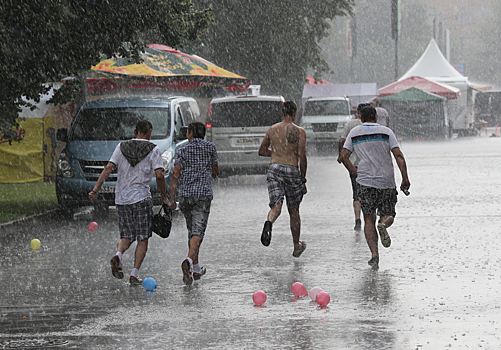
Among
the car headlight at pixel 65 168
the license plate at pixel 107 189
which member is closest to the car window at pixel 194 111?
the car headlight at pixel 65 168

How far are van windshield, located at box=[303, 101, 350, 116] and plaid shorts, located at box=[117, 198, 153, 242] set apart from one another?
27816 millimetres

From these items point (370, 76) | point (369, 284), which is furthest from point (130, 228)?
point (370, 76)

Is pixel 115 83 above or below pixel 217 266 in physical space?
above

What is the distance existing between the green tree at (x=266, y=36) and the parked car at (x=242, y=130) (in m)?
10.8

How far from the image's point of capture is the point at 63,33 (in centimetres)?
1267

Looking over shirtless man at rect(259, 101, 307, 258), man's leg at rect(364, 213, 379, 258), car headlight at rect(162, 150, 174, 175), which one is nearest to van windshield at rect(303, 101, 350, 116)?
car headlight at rect(162, 150, 174, 175)

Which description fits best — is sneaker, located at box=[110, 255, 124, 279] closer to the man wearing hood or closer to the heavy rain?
the heavy rain

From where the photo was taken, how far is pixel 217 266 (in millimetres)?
9000

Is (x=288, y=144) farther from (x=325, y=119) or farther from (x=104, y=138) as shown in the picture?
(x=325, y=119)

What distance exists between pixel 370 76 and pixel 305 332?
8976cm

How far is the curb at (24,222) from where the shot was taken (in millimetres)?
12041

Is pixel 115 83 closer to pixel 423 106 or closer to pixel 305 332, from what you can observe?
pixel 305 332

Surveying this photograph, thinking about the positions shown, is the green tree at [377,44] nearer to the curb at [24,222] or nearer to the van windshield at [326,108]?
the van windshield at [326,108]

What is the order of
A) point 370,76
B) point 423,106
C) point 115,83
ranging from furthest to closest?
point 370,76 < point 423,106 < point 115,83
